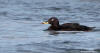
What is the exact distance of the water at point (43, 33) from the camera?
14016 mm

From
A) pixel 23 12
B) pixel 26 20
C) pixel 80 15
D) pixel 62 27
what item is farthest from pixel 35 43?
pixel 23 12

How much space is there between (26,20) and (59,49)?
29.0ft

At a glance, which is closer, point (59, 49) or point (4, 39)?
point (59, 49)

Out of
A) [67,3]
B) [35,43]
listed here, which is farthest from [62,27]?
[67,3]

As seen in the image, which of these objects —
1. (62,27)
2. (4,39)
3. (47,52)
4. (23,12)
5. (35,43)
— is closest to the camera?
(47,52)

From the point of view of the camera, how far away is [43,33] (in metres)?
17.4

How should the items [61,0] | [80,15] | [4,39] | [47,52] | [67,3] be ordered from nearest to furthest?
[47,52] → [4,39] → [80,15] → [67,3] → [61,0]

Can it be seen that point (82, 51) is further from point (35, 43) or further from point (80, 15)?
point (80, 15)

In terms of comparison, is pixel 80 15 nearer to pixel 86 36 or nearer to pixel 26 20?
pixel 26 20

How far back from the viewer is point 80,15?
2478cm

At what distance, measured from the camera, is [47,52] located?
13406mm

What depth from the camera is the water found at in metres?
14.0

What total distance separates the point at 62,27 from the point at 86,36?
1739mm

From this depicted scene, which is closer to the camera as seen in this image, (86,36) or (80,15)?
(86,36)
